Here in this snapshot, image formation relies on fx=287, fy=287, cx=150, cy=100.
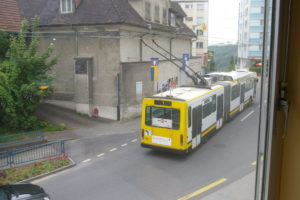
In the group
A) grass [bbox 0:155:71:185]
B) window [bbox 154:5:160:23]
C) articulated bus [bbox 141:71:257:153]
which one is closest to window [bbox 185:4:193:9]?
articulated bus [bbox 141:71:257:153]

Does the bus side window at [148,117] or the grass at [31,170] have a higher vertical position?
the bus side window at [148,117]

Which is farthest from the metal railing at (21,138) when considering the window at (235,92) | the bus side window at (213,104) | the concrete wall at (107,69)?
the window at (235,92)

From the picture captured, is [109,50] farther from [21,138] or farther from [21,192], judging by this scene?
[21,192]

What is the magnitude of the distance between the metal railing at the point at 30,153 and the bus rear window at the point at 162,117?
1657 millimetres

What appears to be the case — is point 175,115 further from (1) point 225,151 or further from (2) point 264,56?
(2) point 264,56

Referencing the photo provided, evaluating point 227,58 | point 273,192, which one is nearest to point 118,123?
point 227,58

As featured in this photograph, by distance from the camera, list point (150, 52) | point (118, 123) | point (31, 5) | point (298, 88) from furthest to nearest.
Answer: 1. point (150, 52)
2. point (118, 123)
3. point (31, 5)
4. point (298, 88)

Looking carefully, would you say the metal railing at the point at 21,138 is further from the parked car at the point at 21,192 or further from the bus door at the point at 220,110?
the bus door at the point at 220,110

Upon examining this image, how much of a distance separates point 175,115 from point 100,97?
12.1ft

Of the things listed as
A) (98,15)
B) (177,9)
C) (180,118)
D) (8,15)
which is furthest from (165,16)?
(8,15)

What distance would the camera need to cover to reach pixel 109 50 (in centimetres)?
794

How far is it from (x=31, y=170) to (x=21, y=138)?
96 cm

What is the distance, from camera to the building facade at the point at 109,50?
7070 mm

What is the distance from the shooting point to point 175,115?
483cm
